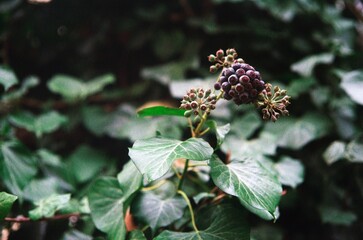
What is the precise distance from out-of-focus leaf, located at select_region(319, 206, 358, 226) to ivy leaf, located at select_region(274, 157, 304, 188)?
262 mm

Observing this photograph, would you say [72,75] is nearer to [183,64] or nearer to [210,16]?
[183,64]

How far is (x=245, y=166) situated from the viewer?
0.78 metres

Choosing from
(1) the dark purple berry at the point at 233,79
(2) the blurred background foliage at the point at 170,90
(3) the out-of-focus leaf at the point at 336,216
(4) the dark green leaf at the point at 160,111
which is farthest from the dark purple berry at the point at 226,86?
(3) the out-of-focus leaf at the point at 336,216

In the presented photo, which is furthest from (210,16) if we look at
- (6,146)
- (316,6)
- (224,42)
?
(6,146)

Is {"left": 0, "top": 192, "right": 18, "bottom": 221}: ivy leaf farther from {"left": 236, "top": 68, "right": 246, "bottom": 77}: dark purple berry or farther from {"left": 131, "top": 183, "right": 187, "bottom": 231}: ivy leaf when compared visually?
{"left": 236, "top": 68, "right": 246, "bottom": 77}: dark purple berry

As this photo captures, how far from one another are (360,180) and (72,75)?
145 centimetres

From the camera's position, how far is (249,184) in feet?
2.30

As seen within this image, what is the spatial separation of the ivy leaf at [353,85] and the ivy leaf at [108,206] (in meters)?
0.86

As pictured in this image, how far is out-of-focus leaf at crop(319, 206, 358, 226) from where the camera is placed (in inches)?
47.9

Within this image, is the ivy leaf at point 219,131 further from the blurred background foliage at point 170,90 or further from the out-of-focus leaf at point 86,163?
the out-of-focus leaf at point 86,163

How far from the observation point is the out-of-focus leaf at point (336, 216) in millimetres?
1218

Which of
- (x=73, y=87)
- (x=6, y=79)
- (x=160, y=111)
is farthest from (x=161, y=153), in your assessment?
(x=73, y=87)

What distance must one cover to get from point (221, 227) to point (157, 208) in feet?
0.51

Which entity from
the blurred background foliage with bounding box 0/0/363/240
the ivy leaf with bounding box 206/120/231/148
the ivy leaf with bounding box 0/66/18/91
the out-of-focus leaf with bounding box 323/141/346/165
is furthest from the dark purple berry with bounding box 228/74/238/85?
the ivy leaf with bounding box 0/66/18/91
